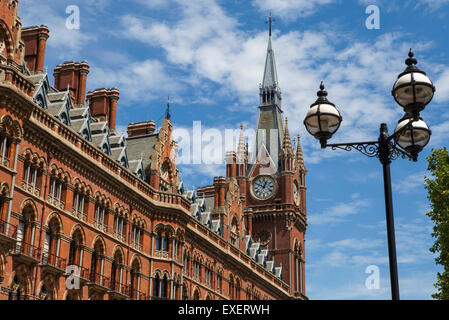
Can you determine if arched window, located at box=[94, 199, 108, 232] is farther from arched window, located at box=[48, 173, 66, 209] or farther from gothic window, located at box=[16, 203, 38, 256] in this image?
gothic window, located at box=[16, 203, 38, 256]

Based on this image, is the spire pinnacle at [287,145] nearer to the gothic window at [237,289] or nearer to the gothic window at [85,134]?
the gothic window at [237,289]

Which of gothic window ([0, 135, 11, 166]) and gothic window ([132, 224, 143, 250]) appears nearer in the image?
gothic window ([0, 135, 11, 166])

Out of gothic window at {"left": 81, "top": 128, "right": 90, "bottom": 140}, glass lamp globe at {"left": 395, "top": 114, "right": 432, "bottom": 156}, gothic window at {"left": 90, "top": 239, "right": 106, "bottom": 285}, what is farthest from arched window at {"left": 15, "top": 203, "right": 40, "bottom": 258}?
glass lamp globe at {"left": 395, "top": 114, "right": 432, "bottom": 156}

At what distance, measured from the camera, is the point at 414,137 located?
16516 millimetres

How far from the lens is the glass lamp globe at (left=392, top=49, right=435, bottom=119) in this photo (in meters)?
15.0

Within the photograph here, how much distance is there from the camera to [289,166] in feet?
317

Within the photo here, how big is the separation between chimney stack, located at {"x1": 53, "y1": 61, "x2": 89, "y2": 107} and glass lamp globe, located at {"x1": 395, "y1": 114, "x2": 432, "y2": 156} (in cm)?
4398

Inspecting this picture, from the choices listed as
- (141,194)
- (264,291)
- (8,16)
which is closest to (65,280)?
(141,194)

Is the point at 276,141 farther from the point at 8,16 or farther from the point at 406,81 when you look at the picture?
the point at 406,81

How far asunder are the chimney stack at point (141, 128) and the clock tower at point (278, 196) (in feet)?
75.4

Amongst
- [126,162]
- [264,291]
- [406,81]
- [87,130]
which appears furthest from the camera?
[264,291]

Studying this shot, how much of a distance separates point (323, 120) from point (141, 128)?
52.3 meters

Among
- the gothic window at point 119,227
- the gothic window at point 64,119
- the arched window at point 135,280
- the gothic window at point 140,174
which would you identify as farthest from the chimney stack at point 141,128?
the gothic window at point 64,119

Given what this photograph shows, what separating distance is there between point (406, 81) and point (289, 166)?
81.7 metres
